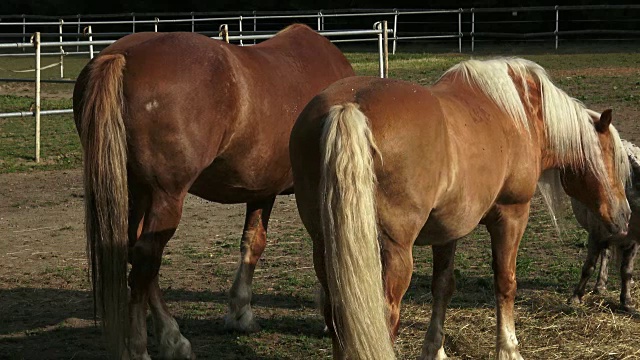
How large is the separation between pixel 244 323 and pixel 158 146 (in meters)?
1.39

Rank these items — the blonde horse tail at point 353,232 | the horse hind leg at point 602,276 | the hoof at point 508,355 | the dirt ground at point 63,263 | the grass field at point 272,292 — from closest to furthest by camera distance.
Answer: the blonde horse tail at point 353,232
the hoof at point 508,355
the grass field at point 272,292
the dirt ground at point 63,263
the horse hind leg at point 602,276

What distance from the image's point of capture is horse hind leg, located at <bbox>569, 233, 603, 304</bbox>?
18.0 ft

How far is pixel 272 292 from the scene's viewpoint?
584 centimetres

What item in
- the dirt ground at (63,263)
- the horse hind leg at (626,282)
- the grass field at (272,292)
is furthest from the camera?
the horse hind leg at (626,282)

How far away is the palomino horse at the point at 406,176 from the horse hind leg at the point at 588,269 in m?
1.25

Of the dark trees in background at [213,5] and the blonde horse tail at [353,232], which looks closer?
the blonde horse tail at [353,232]

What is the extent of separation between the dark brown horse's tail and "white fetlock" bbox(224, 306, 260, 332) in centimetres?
107

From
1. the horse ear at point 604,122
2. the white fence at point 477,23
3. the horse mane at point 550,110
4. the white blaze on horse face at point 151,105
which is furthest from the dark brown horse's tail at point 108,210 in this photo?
the white fence at point 477,23

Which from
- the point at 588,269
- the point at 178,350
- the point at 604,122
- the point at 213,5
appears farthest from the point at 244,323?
the point at 213,5

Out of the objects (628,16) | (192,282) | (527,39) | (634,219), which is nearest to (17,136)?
(192,282)

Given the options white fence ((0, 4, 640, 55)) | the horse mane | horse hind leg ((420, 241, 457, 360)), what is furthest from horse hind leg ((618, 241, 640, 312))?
white fence ((0, 4, 640, 55))

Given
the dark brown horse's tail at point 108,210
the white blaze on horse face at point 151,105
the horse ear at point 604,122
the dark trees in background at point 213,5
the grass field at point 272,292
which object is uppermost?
the dark trees in background at point 213,5

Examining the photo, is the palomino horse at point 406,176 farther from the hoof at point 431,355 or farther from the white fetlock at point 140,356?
the white fetlock at point 140,356

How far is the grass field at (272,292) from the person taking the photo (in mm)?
4782
